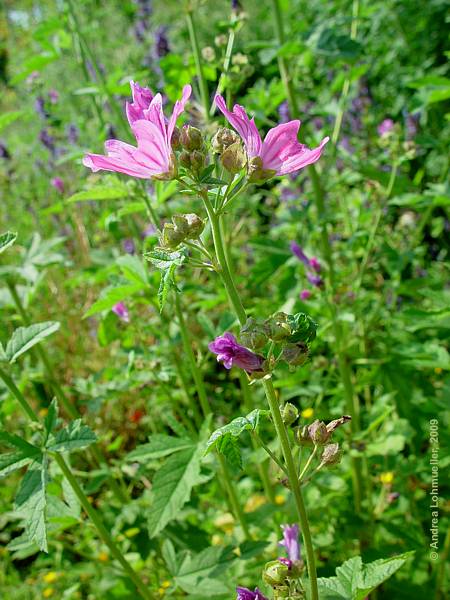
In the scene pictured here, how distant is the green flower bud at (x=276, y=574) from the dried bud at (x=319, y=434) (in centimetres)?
21

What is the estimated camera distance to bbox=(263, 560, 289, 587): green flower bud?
0.99 meters

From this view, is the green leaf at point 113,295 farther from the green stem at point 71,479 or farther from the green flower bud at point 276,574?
the green flower bud at point 276,574

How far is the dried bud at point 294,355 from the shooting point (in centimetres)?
93

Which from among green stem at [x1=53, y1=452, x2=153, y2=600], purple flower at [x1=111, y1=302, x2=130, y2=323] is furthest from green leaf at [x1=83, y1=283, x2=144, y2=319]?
green stem at [x1=53, y1=452, x2=153, y2=600]

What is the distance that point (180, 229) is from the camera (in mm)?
899

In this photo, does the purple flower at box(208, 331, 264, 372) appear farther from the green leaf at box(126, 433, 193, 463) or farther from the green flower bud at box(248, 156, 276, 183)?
the green leaf at box(126, 433, 193, 463)

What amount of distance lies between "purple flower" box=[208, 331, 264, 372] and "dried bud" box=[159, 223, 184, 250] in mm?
161

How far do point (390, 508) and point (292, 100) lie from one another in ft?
5.21

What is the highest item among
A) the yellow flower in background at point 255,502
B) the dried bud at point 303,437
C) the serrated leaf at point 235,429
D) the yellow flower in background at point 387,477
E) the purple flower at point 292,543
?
the serrated leaf at point 235,429

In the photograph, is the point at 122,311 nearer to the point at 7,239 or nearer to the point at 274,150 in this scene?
the point at 7,239

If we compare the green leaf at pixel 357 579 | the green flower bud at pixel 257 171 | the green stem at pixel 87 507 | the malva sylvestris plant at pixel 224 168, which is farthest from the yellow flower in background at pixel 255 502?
the green flower bud at pixel 257 171

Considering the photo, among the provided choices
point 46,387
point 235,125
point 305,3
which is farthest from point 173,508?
point 305,3

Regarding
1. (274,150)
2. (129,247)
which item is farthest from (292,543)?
(129,247)

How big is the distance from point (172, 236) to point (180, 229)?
2 centimetres
